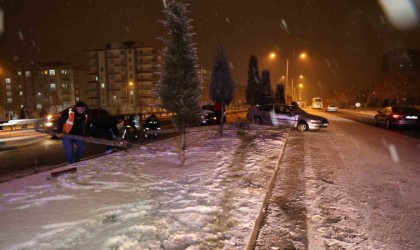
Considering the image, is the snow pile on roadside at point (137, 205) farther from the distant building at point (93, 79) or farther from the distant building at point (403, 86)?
the distant building at point (93, 79)

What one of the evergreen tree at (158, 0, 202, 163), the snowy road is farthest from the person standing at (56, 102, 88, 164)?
the snowy road

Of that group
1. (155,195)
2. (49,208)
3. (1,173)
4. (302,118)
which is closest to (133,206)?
(155,195)

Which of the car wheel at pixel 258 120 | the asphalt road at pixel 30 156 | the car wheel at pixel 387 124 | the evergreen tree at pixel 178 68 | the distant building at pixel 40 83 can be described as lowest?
the asphalt road at pixel 30 156

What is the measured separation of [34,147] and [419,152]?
48.7ft

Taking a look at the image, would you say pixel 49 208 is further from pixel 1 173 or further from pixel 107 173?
pixel 1 173

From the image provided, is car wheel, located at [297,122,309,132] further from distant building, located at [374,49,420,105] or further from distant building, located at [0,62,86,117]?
distant building, located at [0,62,86,117]

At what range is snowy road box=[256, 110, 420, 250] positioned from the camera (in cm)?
433

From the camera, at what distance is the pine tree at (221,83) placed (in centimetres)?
1602

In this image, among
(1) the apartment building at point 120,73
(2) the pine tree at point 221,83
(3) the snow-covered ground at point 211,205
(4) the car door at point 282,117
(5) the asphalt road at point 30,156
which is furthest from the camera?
(1) the apartment building at point 120,73

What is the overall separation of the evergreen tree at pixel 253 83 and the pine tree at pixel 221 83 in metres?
12.6

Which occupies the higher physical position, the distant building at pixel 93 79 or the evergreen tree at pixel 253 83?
the distant building at pixel 93 79

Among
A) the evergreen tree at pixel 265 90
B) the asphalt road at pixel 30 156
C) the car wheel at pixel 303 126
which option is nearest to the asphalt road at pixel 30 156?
the asphalt road at pixel 30 156

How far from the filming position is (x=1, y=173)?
831 centimetres

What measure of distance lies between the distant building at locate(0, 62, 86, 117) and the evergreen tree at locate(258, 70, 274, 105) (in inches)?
2689
